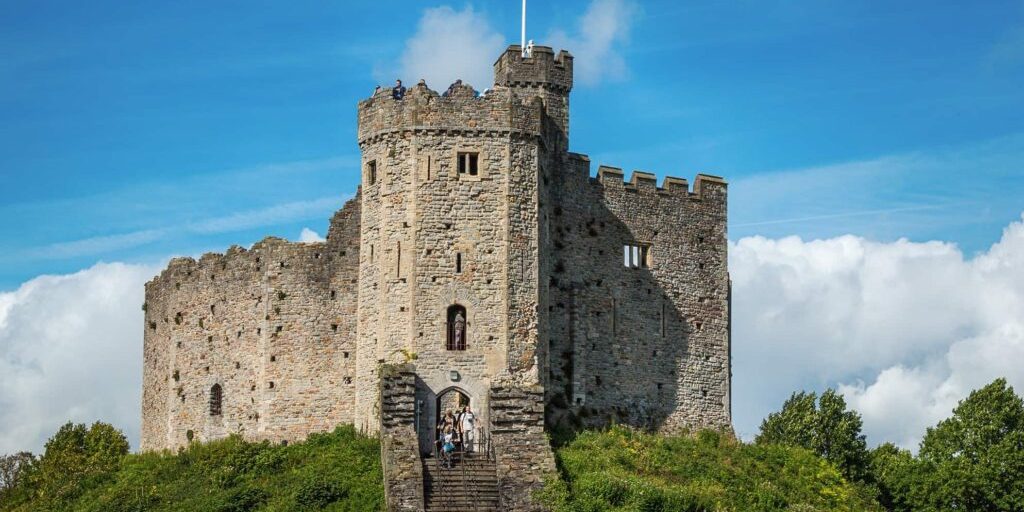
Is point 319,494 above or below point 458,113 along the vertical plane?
below

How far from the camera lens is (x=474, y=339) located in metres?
62.7

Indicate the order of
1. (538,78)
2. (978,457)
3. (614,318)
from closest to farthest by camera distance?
(614,318) → (538,78) → (978,457)

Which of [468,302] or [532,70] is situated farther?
[532,70]

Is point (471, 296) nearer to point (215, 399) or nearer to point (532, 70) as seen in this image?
point (532, 70)

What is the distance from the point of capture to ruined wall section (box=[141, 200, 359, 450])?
67812mm

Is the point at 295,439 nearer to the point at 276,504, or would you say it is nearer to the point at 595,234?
the point at 276,504

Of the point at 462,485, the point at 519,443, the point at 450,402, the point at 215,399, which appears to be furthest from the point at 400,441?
the point at 215,399

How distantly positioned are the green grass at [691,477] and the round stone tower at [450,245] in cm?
389

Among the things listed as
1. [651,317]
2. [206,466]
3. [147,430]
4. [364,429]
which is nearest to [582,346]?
[651,317]

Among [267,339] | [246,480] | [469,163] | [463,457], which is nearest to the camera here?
[463,457]

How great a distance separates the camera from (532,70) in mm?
71438

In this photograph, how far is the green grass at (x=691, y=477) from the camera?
58.0m

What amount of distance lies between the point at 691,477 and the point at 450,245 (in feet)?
36.1

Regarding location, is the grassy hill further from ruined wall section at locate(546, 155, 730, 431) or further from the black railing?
ruined wall section at locate(546, 155, 730, 431)
